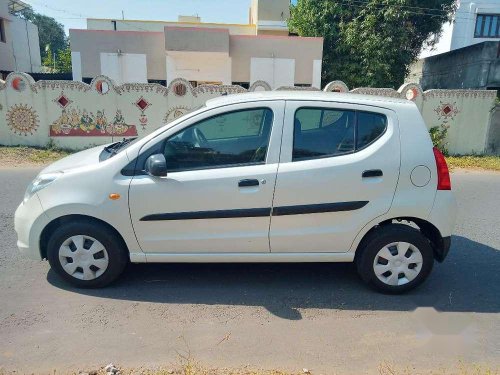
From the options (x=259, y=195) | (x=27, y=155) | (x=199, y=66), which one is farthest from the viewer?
(x=199, y=66)

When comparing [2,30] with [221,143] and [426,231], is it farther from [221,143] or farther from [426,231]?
[426,231]

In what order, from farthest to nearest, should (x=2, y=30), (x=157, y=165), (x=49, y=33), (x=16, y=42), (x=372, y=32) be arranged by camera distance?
(x=49, y=33) < (x=16, y=42) < (x=2, y=30) < (x=372, y=32) < (x=157, y=165)

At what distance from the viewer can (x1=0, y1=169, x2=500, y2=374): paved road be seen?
2.52 metres

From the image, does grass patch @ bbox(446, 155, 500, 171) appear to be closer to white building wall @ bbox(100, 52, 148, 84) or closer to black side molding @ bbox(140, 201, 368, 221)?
black side molding @ bbox(140, 201, 368, 221)

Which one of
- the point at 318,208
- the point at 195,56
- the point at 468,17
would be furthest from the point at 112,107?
the point at 468,17

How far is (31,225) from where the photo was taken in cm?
317

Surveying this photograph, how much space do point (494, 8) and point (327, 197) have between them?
94.4 ft

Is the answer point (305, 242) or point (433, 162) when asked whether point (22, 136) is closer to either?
point (305, 242)

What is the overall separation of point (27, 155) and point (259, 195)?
8.68 m

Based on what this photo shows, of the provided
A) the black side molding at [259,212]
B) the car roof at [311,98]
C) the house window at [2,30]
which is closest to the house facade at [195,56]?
the house window at [2,30]

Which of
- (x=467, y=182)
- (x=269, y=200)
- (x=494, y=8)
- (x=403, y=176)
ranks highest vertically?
(x=494, y=8)

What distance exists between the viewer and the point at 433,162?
3135 mm

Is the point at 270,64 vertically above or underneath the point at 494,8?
underneath

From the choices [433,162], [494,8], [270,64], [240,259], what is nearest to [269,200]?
[240,259]
